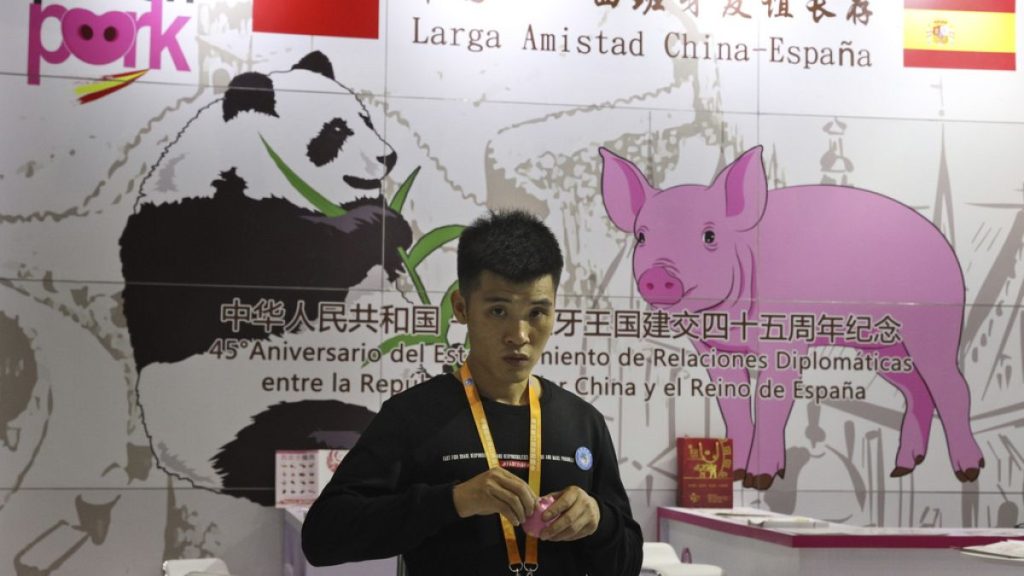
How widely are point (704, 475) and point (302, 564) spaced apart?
179 cm

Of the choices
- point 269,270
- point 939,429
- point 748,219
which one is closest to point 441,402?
point 269,270

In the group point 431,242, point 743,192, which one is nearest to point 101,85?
point 431,242

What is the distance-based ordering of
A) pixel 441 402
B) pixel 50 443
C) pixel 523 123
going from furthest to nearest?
pixel 523 123 < pixel 50 443 < pixel 441 402

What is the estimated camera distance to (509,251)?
1959mm

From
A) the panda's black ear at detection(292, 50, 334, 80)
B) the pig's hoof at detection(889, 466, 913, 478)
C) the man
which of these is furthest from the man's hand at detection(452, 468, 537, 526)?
the pig's hoof at detection(889, 466, 913, 478)

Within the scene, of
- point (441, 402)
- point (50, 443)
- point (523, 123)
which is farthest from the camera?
point (523, 123)

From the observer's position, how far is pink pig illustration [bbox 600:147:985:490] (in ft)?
18.6

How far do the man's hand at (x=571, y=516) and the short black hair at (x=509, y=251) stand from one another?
1.19ft

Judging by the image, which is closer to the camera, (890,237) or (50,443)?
(50,443)

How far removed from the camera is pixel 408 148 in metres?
5.51

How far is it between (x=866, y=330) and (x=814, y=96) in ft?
3.57

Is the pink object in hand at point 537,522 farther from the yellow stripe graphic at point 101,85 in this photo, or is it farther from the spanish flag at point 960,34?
the spanish flag at point 960,34

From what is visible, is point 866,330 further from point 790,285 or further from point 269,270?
point 269,270

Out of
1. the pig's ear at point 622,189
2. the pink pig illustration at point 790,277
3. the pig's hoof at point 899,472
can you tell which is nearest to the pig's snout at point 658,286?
the pink pig illustration at point 790,277
